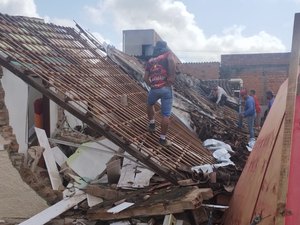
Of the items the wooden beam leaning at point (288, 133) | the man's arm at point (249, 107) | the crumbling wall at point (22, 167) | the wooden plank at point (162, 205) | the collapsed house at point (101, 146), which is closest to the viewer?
the wooden beam leaning at point (288, 133)

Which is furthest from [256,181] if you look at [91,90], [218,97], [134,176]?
[218,97]

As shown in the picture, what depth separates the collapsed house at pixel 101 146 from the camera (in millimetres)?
4688

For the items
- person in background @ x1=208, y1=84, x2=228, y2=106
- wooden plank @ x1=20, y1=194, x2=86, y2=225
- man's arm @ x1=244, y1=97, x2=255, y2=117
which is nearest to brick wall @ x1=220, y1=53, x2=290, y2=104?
person in background @ x1=208, y1=84, x2=228, y2=106

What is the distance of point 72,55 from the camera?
8312 millimetres

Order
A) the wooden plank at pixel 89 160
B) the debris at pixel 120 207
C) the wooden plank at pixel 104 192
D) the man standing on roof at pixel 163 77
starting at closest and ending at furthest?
the debris at pixel 120 207
the wooden plank at pixel 104 192
the wooden plank at pixel 89 160
the man standing on roof at pixel 163 77

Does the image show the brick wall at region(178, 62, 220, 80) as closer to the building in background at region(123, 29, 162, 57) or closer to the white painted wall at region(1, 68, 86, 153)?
the building in background at region(123, 29, 162, 57)

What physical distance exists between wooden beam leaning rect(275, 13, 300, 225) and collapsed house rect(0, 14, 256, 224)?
4.65 feet

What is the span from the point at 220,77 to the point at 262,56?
2.31 meters

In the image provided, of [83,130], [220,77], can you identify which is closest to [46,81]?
[83,130]

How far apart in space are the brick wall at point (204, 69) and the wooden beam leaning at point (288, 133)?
1726cm

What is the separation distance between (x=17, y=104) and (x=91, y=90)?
1240 mm

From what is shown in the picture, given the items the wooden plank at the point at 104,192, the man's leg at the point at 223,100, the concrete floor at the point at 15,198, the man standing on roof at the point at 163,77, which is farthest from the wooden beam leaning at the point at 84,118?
the man's leg at the point at 223,100

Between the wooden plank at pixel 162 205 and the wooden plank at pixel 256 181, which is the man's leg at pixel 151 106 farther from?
the wooden plank at pixel 256 181

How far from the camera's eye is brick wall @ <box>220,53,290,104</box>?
1898 centimetres
